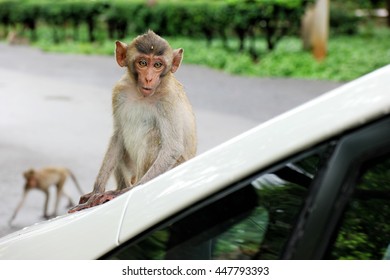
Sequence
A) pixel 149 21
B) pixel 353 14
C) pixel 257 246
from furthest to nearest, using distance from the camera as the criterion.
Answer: pixel 353 14 → pixel 149 21 → pixel 257 246

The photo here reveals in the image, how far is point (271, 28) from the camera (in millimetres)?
18312

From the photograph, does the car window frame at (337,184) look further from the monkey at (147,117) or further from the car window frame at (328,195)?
the monkey at (147,117)

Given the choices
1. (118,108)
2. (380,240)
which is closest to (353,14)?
(118,108)

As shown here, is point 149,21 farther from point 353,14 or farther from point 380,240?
point 380,240

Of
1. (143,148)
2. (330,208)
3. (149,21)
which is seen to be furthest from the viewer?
(149,21)

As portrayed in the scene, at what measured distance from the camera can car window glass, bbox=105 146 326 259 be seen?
1.88 m

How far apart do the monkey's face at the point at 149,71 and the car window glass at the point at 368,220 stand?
7.58 feet

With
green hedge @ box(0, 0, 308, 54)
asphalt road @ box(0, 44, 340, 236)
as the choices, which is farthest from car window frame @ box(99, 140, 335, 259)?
green hedge @ box(0, 0, 308, 54)

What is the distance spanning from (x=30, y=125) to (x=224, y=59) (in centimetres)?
695

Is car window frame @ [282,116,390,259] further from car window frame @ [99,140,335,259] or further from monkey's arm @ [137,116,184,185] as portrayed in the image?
monkey's arm @ [137,116,184,185]

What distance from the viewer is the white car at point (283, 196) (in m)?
1.78

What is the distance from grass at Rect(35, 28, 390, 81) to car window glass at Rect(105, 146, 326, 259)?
13822 millimetres

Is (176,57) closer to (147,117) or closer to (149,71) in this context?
(149,71)

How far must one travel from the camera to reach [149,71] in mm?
4137
